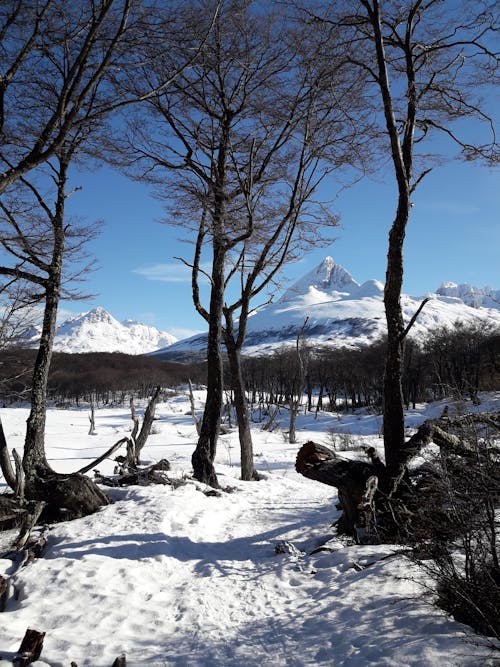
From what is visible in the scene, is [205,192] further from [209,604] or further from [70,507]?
[209,604]

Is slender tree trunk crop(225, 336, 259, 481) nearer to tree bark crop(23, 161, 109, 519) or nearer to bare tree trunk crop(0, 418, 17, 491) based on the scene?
tree bark crop(23, 161, 109, 519)

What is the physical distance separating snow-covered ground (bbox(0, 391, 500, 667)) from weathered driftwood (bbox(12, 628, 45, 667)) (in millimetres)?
87

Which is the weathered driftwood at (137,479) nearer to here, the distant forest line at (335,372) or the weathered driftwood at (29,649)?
the distant forest line at (335,372)

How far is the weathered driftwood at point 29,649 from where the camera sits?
3154mm

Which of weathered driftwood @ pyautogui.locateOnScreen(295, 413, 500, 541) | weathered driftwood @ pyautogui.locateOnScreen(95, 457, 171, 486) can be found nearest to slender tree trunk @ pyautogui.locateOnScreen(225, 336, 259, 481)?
weathered driftwood @ pyautogui.locateOnScreen(95, 457, 171, 486)

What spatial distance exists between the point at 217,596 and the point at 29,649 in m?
1.81

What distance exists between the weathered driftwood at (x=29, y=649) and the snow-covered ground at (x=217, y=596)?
0.28 ft

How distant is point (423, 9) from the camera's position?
596cm

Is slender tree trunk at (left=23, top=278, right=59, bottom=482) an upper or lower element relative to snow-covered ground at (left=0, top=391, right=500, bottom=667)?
upper

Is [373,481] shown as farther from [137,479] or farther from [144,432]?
[144,432]

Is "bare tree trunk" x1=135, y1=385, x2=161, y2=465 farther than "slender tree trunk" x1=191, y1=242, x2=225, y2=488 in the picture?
Yes

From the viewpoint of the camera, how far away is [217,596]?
4.37m

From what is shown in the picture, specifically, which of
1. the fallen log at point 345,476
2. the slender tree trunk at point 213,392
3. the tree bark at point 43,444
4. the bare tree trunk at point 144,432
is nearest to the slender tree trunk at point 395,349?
the fallen log at point 345,476

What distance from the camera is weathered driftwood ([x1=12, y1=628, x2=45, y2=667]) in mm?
3154
